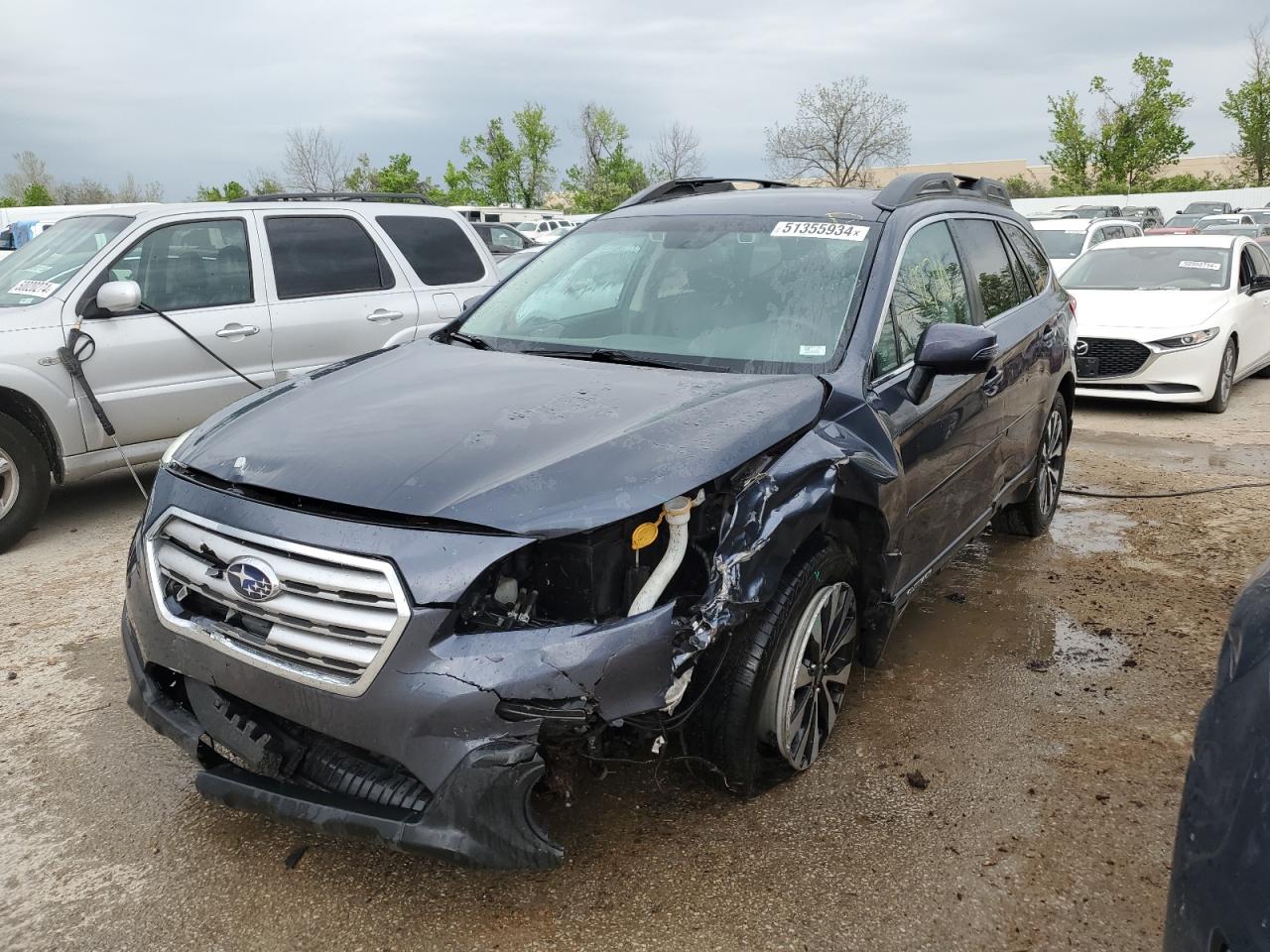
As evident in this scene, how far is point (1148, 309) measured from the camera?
9438mm

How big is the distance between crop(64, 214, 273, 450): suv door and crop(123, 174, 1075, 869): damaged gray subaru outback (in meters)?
2.61

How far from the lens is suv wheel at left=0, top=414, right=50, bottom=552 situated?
Answer: 522cm

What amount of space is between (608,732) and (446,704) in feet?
1.61

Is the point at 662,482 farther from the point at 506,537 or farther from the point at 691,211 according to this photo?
the point at 691,211

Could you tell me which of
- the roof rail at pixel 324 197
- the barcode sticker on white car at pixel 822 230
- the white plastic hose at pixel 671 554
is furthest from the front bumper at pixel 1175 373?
the white plastic hose at pixel 671 554

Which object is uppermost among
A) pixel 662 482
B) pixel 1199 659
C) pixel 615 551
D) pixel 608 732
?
pixel 662 482

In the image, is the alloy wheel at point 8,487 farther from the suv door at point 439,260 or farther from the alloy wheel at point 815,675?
the alloy wheel at point 815,675

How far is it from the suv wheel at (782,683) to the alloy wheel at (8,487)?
428cm

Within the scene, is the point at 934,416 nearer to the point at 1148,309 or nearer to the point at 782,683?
the point at 782,683

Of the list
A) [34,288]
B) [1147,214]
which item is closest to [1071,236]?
[34,288]

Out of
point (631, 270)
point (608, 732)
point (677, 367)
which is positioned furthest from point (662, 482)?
point (631, 270)

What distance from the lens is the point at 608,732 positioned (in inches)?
98.9

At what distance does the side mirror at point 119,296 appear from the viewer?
5.21 meters

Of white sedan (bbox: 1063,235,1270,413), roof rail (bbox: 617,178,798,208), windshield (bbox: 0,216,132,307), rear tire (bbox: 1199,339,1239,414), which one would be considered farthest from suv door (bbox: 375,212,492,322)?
rear tire (bbox: 1199,339,1239,414)
